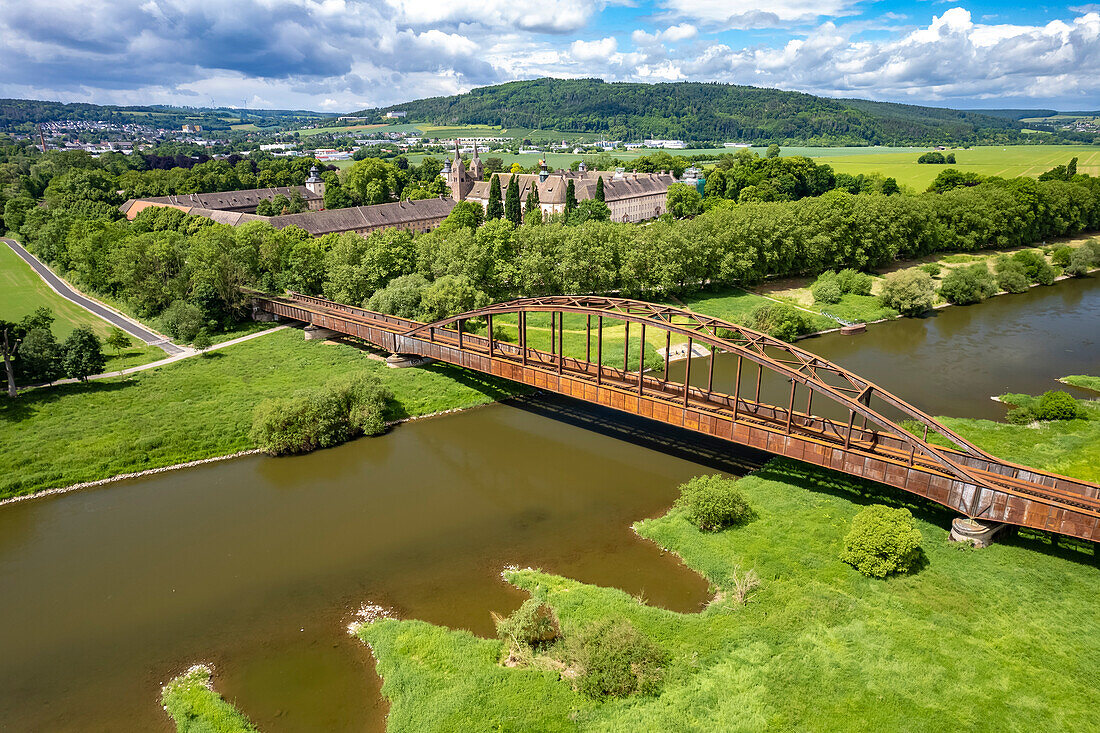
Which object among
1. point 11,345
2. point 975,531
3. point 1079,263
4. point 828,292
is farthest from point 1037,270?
point 11,345

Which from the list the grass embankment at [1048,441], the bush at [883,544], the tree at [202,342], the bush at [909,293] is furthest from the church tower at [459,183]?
the bush at [883,544]

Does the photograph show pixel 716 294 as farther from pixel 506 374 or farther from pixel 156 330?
pixel 156 330

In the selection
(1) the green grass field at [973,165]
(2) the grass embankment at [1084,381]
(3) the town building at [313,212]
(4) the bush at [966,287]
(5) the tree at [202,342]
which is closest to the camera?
(2) the grass embankment at [1084,381]

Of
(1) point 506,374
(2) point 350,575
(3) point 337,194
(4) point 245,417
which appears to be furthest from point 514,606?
(3) point 337,194

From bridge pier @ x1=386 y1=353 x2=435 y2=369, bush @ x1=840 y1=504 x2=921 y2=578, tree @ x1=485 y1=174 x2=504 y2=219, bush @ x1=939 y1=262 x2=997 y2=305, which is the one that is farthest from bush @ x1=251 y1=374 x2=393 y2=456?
tree @ x1=485 y1=174 x2=504 y2=219

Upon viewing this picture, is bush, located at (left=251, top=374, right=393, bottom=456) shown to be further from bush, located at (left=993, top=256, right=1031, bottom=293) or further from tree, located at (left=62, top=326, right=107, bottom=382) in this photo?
bush, located at (left=993, top=256, right=1031, bottom=293)

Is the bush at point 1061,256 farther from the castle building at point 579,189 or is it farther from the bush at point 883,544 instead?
the bush at point 883,544
